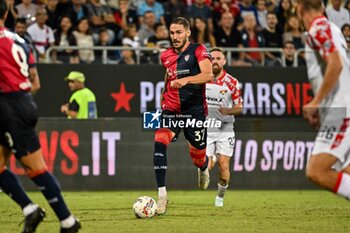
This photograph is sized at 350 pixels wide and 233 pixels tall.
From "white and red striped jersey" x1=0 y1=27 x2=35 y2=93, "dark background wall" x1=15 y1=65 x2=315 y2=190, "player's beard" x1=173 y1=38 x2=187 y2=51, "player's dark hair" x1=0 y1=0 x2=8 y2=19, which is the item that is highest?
"player's dark hair" x1=0 y1=0 x2=8 y2=19

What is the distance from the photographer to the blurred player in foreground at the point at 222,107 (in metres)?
15.6

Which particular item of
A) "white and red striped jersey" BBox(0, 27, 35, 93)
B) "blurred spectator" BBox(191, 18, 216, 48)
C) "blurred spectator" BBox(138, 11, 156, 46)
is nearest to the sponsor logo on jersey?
"blurred spectator" BBox(191, 18, 216, 48)

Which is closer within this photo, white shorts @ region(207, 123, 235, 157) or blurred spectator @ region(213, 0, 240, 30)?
white shorts @ region(207, 123, 235, 157)

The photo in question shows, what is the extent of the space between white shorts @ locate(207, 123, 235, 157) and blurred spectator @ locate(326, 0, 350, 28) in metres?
6.85

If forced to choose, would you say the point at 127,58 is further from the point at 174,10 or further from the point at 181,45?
the point at 181,45

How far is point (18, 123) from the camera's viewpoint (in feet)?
29.6

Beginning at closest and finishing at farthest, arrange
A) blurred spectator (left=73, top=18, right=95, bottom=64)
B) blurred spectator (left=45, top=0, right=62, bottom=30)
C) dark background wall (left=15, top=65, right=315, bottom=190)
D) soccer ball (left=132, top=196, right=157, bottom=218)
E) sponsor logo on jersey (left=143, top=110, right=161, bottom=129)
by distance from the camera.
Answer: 1. soccer ball (left=132, top=196, right=157, bottom=218)
2. sponsor logo on jersey (left=143, top=110, right=161, bottom=129)
3. dark background wall (left=15, top=65, right=315, bottom=190)
4. blurred spectator (left=73, top=18, right=95, bottom=64)
5. blurred spectator (left=45, top=0, right=62, bottom=30)

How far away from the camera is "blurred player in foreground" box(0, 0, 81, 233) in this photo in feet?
29.7

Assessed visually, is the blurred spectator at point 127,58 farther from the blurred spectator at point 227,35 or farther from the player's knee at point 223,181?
the player's knee at point 223,181

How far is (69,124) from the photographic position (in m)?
18.9

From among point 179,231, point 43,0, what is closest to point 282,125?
point 43,0

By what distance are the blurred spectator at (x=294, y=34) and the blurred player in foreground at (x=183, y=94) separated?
8.46m

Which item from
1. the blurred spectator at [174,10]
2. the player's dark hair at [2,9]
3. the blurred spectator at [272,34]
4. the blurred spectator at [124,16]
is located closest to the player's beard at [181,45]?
the player's dark hair at [2,9]

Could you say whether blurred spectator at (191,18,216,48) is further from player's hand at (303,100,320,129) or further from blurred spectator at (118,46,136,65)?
player's hand at (303,100,320,129)
